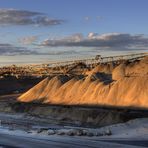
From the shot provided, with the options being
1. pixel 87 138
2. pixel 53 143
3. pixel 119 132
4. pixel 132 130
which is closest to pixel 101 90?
pixel 119 132

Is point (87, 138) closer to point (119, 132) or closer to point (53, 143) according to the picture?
point (53, 143)

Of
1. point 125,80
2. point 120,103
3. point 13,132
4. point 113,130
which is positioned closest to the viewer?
point 113,130

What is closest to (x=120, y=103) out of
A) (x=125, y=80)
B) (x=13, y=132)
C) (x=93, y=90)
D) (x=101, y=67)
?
(x=125, y=80)

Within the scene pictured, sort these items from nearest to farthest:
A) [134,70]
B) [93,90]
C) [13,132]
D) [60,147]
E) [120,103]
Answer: [60,147]
[13,132]
[120,103]
[93,90]
[134,70]

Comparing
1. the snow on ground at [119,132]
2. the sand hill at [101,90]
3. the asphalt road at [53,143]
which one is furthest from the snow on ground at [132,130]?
the sand hill at [101,90]

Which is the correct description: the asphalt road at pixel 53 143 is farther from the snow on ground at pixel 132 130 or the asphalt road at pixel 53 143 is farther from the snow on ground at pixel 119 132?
the snow on ground at pixel 132 130

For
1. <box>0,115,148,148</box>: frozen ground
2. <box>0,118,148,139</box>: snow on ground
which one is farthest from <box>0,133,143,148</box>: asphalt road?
<box>0,118,148,139</box>: snow on ground

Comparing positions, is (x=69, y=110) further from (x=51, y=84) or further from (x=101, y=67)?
(x=101, y=67)
